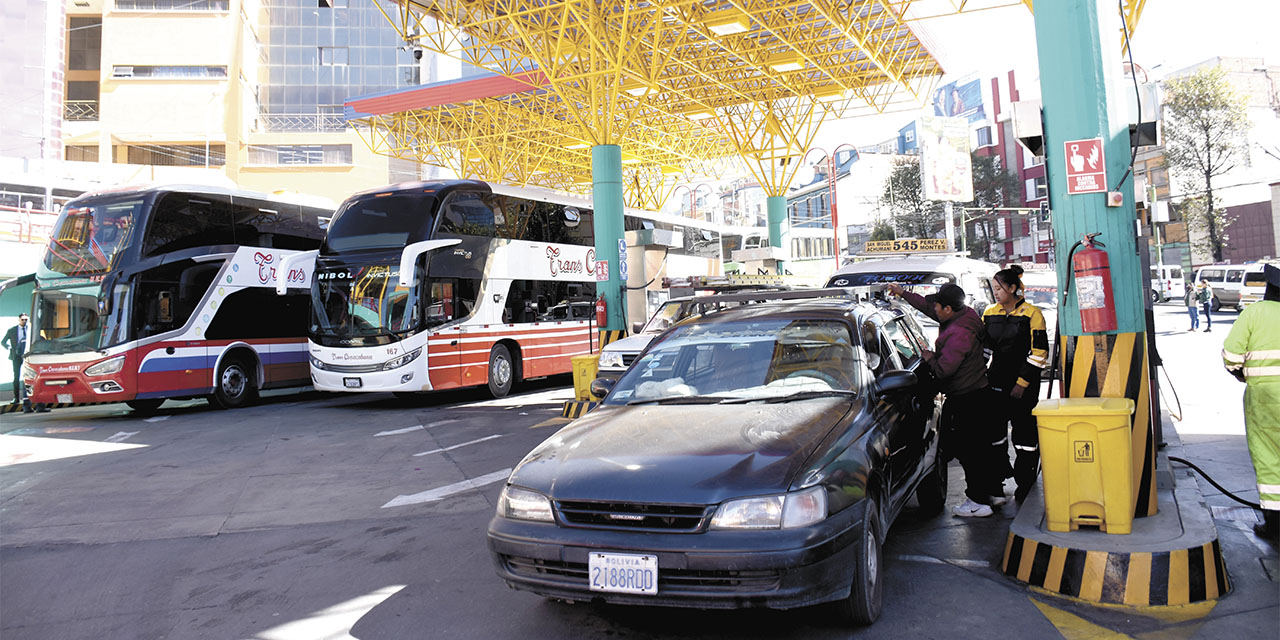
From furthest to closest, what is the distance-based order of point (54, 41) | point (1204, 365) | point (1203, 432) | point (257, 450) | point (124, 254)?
point (54, 41), point (1204, 365), point (124, 254), point (257, 450), point (1203, 432)

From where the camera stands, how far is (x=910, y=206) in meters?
53.6

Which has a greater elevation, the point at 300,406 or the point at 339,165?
the point at 339,165

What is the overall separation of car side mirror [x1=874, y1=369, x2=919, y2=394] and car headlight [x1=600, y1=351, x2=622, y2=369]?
648 centimetres

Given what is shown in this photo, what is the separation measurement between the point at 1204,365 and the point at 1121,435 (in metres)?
13.7

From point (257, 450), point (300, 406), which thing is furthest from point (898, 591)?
point (300, 406)

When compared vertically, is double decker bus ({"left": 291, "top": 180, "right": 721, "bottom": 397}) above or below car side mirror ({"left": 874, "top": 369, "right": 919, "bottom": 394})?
above

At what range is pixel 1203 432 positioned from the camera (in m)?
8.59

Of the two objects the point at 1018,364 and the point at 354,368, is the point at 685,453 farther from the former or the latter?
the point at 354,368

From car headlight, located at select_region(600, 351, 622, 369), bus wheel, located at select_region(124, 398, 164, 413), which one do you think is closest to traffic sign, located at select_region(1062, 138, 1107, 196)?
car headlight, located at select_region(600, 351, 622, 369)

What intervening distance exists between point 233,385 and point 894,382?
14818mm

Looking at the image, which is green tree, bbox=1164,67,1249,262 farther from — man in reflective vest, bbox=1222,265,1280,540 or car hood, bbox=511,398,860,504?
car hood, bbox=511,398,860,504

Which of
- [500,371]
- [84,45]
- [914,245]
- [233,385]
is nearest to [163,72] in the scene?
[84,45]

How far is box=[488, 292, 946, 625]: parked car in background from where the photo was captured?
331 centimetres

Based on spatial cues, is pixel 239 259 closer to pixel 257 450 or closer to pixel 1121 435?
pixel 257 450
